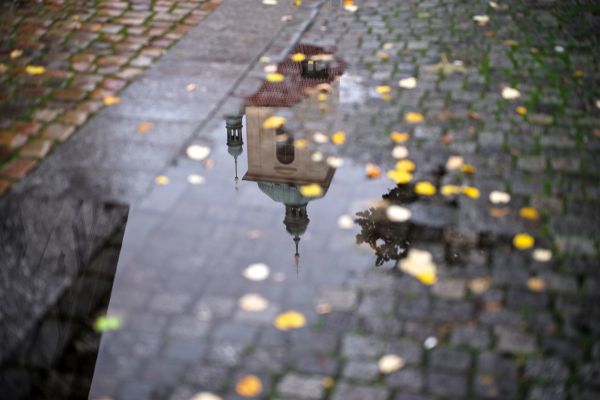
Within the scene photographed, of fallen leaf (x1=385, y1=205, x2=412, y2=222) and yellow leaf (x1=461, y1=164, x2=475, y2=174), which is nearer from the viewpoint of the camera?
fallen leaf (x1=385, y1=205, x2=412, y2=222)

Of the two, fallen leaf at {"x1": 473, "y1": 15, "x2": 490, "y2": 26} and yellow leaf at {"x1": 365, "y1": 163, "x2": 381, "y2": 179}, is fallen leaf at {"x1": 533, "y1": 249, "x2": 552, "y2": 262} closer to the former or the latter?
yellow leaf at {"x1": 365, "y1": 163, "x2": 381, "y2": 179}

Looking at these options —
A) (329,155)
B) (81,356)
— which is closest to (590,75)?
(329,155)

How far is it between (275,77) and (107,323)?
142 inches

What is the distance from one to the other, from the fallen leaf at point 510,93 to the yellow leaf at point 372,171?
1.74 metres

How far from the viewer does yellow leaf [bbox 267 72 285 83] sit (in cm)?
698

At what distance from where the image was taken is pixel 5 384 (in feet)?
12.4

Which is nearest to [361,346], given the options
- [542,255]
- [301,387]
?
[301,387]

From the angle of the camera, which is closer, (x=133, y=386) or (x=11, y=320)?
→ (x=133, y=386)

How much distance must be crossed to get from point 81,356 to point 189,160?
2196 mm

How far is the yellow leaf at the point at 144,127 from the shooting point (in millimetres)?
6121

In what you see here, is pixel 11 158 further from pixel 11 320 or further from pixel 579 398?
pixel 579 398

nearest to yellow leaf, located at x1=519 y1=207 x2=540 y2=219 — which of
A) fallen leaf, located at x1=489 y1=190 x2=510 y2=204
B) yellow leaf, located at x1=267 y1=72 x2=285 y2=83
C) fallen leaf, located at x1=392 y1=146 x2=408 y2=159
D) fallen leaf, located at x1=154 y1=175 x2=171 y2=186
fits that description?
fallen leaf, located at x1=489 y1=190 x2=510 y2=204

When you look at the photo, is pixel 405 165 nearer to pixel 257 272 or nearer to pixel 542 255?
pixel 542 255

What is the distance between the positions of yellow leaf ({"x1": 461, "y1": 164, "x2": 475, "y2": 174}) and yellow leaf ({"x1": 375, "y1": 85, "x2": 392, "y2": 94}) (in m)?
1.48
